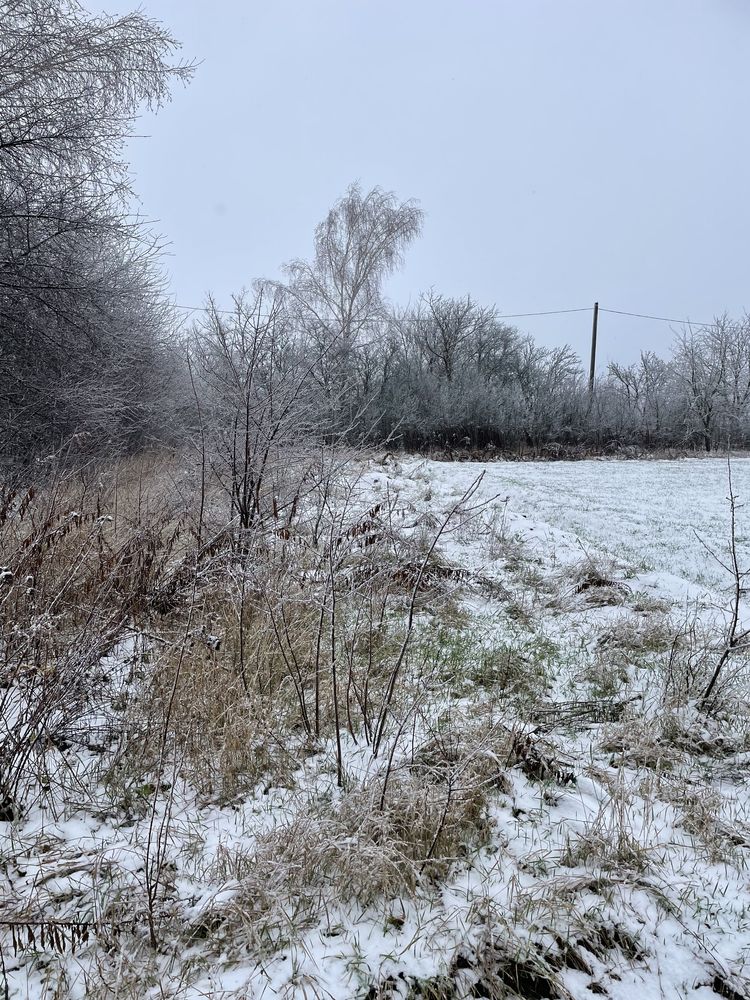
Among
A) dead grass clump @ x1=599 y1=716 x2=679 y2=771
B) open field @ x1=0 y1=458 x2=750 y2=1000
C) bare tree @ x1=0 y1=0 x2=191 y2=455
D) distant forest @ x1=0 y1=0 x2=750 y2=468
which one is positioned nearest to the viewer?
open field @ x1=0 y1=458 x2=750 y2=1000

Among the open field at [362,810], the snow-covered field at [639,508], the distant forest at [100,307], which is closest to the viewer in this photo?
the open field at [362,810]

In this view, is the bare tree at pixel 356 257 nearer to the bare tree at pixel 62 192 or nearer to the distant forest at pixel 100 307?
the distant forest at pixel 100 307

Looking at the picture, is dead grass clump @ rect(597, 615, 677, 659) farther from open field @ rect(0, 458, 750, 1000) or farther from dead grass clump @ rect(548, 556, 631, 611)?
dead grass clump @ rect(548, 556, 631, 611)

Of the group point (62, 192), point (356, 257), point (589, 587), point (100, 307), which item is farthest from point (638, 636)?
point (356, 257)

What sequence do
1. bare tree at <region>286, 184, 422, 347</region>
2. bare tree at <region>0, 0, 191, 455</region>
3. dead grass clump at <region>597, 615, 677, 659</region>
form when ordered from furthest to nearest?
bare tree at <region>286, 184, 422, 347</region> → bare tree at <region>0, 0, 191, 455</region> → dead grass clump at <region>597, 615, 677, 659</region>

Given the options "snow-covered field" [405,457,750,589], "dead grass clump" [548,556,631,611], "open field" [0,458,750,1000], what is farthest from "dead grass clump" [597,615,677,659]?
"snow-covered field" [405,457,750,589]

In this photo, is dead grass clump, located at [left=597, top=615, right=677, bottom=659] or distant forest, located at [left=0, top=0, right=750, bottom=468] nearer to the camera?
dead grass clump, located at [left=597, top=615, right=677, bottom=659]

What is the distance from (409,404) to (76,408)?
15.9 metres

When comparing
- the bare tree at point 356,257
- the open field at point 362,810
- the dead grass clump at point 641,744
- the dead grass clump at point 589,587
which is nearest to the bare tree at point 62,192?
the open field at point 362,810

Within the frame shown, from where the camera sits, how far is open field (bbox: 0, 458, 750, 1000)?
1500mm

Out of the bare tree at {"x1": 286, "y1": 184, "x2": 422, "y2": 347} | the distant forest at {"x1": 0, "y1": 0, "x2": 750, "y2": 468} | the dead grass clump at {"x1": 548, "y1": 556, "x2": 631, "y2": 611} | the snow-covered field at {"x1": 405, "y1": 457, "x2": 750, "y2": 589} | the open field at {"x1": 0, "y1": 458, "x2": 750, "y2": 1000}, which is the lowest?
the open field at {"x1": 0, "y1": 458, "x2": 750, "y2": 1000}

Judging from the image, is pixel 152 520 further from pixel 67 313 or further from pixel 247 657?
pixel 67 313

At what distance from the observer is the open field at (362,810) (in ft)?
4.92

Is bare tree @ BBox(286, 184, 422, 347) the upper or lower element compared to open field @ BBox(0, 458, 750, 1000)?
upper
